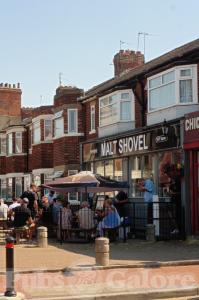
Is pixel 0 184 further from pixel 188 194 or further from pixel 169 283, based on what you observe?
pixel 169 283

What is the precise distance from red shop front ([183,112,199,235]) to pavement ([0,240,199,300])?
8.18 feet

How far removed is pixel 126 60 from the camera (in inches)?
1324

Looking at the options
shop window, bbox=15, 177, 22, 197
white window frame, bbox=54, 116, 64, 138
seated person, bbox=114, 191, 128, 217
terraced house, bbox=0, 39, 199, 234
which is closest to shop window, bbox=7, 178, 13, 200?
shop window, bbox=15, 177, 22, 197

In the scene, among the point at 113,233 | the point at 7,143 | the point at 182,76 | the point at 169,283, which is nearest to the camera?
the point at 169,283

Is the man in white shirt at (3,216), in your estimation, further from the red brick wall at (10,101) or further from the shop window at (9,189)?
the red brick wall at (10,101)

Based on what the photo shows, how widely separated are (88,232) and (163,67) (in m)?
6.83

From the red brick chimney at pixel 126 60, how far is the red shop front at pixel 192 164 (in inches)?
576

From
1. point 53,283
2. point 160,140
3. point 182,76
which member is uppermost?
point 182,76

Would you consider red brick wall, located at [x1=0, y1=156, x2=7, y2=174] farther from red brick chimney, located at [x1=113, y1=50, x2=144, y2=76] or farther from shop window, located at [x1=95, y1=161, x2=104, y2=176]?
shop window, located at [x1=95, y1=161, x2=104, y2=176]

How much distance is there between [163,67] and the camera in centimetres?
2175

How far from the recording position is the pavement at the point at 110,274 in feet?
33.6

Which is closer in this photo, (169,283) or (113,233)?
(169,283)

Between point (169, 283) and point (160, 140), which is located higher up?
point (160, 140)

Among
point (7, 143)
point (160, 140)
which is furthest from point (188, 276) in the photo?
point (7, 143)
